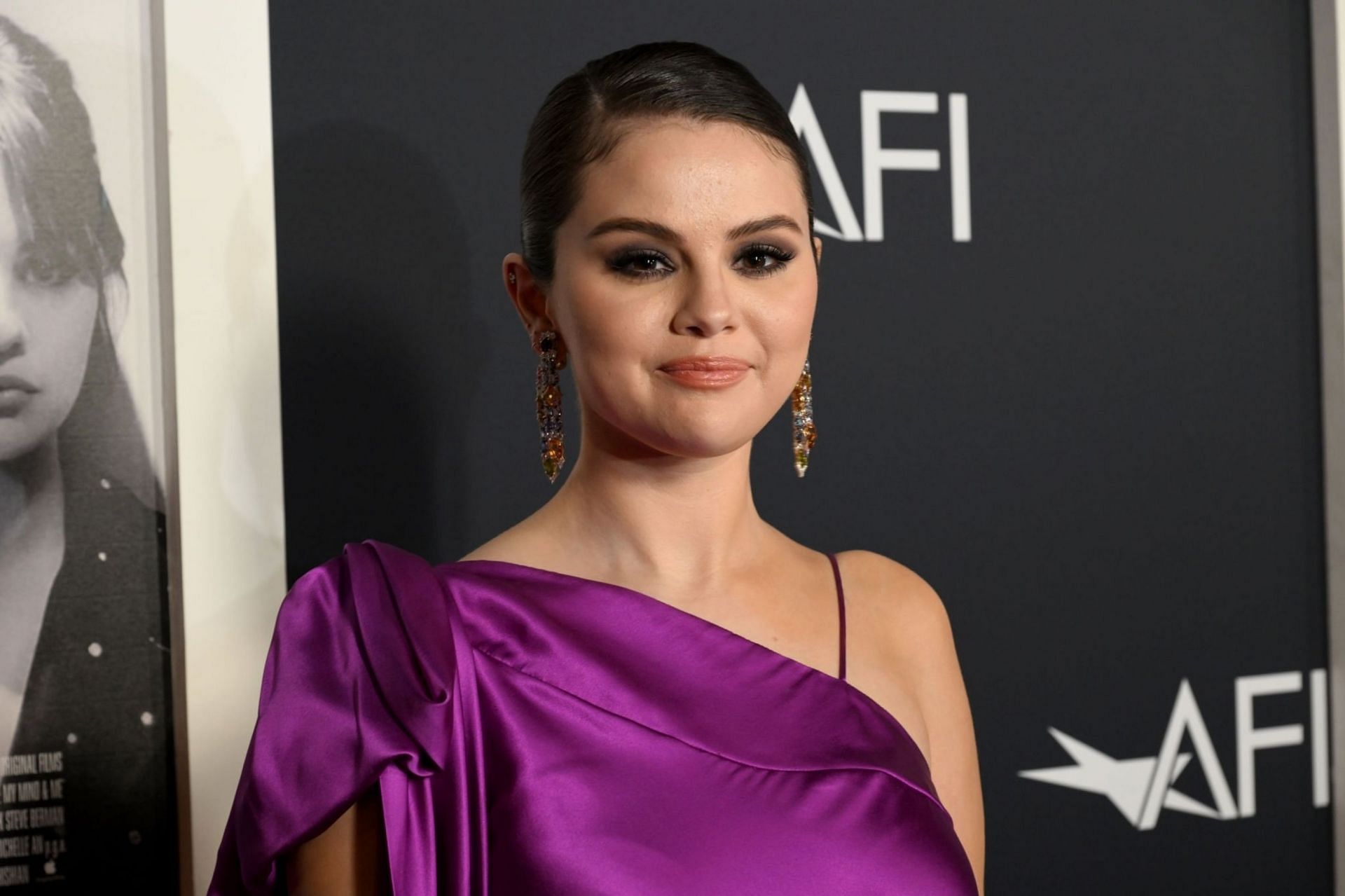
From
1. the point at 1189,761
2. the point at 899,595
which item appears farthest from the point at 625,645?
the point at 1189,761

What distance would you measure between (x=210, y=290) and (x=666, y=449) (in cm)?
79

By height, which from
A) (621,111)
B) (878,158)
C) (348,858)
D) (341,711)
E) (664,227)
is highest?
(878,158)

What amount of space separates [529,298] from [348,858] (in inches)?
21.0

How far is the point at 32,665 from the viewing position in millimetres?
1779

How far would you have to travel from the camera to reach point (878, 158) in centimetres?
219

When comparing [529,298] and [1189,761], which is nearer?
[529,298]

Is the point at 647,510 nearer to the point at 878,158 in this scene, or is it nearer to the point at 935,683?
the point at 935,683

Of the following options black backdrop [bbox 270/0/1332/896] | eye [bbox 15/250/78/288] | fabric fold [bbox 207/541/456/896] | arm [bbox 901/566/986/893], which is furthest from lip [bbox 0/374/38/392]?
arm [bbox 901/566/986/893]

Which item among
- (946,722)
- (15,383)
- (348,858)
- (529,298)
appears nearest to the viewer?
(348,858)

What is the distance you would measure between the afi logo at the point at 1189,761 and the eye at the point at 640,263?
134 centimetres

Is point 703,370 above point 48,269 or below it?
below

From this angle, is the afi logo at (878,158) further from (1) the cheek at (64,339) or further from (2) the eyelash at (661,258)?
(1) the cheek at (64,339)

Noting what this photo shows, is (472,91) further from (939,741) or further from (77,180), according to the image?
(939,741)

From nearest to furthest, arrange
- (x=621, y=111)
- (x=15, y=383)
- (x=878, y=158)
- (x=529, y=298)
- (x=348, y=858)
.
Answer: (x=348, y=858), (x=621, y=111), (x=529, y=298), (x=15, y=383), (x=878, y=158)
